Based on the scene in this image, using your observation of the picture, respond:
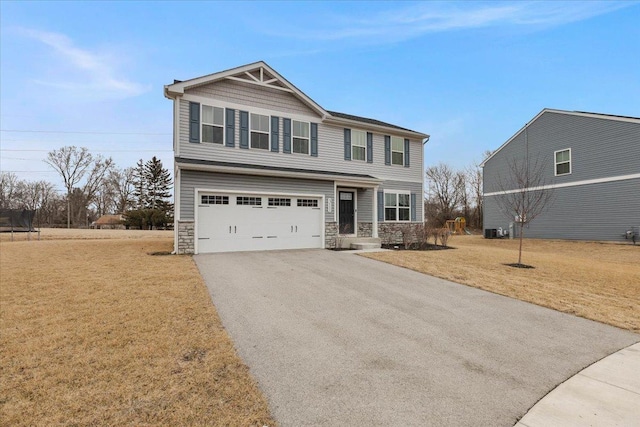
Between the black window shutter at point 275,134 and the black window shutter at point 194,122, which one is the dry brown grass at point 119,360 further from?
the black window shutter at point 275,134

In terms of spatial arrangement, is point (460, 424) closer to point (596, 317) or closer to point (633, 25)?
point (596, 317)

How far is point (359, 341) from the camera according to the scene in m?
4.12

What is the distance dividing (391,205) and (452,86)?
35.9 ft

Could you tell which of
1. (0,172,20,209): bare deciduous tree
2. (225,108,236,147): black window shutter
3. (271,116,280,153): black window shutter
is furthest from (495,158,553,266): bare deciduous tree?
(0,172,20,209): bare deciduous tree

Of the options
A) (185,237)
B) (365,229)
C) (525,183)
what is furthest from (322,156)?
(525,183)

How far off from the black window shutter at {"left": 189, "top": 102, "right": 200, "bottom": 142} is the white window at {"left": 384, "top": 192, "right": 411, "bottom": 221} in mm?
9423

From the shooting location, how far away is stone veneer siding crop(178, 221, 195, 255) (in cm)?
1118

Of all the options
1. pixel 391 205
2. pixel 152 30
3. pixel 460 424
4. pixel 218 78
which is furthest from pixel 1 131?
pixel 460 424

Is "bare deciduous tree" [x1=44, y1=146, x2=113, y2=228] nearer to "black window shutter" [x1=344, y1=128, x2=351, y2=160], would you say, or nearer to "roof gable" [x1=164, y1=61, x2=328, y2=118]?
"roof gable" [x1=164, y1=61, x2=328, y2=118]

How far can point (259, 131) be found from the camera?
44.3 feet

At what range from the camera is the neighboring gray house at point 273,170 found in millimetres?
11688

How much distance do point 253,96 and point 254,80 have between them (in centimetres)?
66

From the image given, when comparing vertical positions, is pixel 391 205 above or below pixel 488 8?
below

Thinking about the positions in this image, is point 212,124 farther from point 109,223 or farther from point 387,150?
point 109,223
